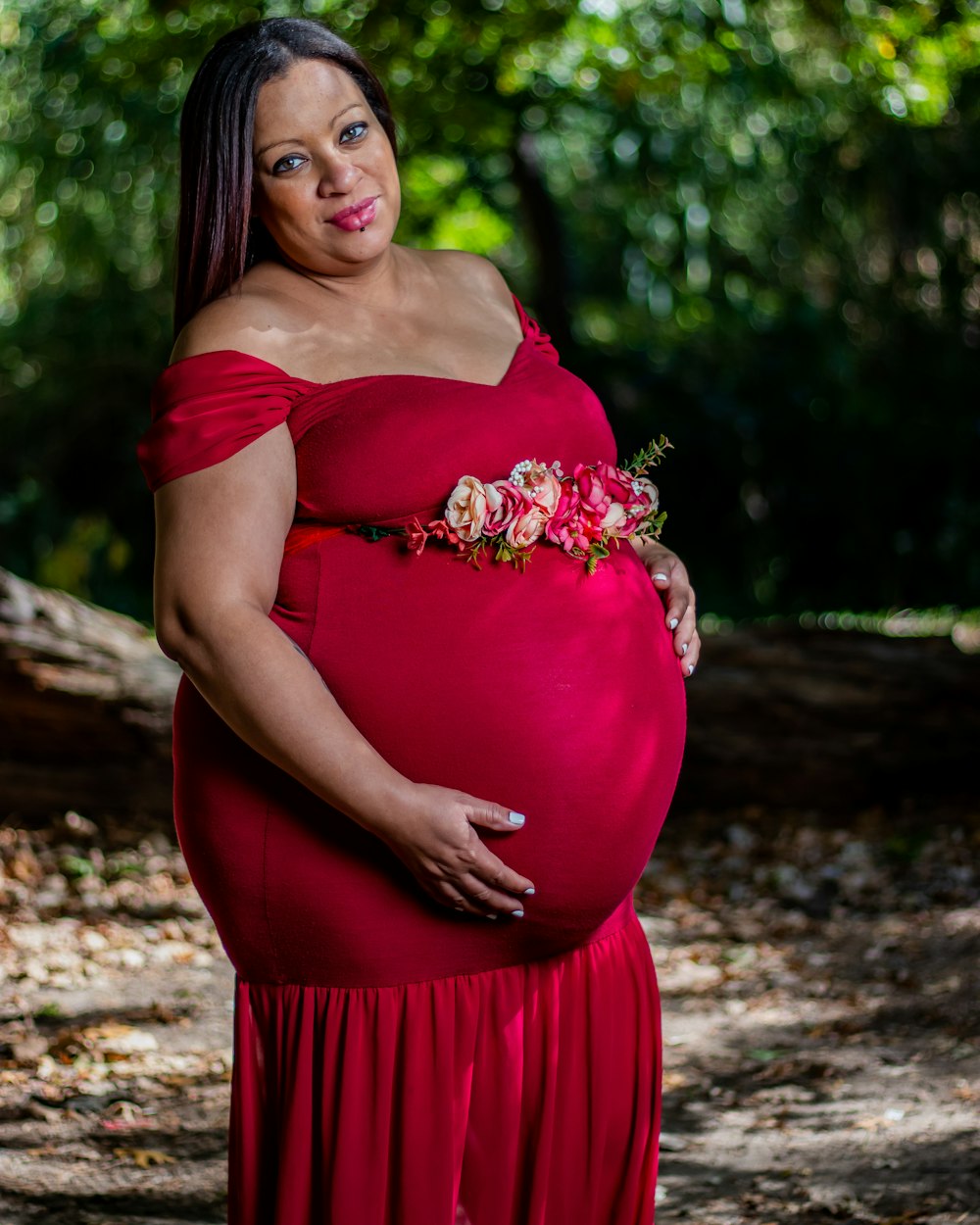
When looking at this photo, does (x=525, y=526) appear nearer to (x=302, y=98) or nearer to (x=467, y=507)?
(x=467, y=507)

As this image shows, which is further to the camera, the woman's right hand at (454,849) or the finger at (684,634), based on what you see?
the finger at (684,634)

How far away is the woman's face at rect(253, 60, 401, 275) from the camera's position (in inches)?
67.7

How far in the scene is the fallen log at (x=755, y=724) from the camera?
189 inches

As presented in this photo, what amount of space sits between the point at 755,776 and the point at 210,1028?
234cm

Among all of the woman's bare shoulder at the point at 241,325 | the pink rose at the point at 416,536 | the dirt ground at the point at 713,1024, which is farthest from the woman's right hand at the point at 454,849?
the dirt ground at the point at 713,1024

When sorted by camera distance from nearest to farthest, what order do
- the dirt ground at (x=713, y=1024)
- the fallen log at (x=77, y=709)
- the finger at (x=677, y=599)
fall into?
the finger at (x=677, y=599)
the dirt ground at (x=713, y=1024)
the fallen log at (x=77, y=709)

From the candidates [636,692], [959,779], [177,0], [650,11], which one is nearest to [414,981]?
[636,692]

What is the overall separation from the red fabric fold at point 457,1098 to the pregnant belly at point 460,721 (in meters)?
0.10

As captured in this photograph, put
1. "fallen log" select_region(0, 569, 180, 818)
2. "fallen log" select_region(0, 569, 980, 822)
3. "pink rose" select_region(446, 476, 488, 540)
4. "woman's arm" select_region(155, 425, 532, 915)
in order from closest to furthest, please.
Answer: "woman's arm" select_region(155, 425, 532, 915) → "pink rose" select_region(446, 476, 488, 540) → "fallen log" select_region(0, 569, 180, 818) → "fallen log" select_region(0, 569, 980, 822)

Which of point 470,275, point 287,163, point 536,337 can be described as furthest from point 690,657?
point 287,163

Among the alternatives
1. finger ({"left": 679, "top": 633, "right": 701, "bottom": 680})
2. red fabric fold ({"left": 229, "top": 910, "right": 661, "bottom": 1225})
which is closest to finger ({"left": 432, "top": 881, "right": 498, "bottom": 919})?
red fabric fold ({"left": 229, "top": 910, "right": 661, "bottom": 1225})

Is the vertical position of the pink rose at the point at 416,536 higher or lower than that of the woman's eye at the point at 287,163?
lower

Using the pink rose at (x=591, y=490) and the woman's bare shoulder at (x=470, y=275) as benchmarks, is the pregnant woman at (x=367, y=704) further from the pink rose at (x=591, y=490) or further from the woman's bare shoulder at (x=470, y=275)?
the woman's bare shoulder at (x=470, y=275)

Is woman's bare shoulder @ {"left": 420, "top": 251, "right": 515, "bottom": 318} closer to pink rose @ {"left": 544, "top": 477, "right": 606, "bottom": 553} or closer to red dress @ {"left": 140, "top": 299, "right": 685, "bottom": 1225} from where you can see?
red dress @ {"left": 140, "top": 299, "right": 685, "bottom": 1225}
